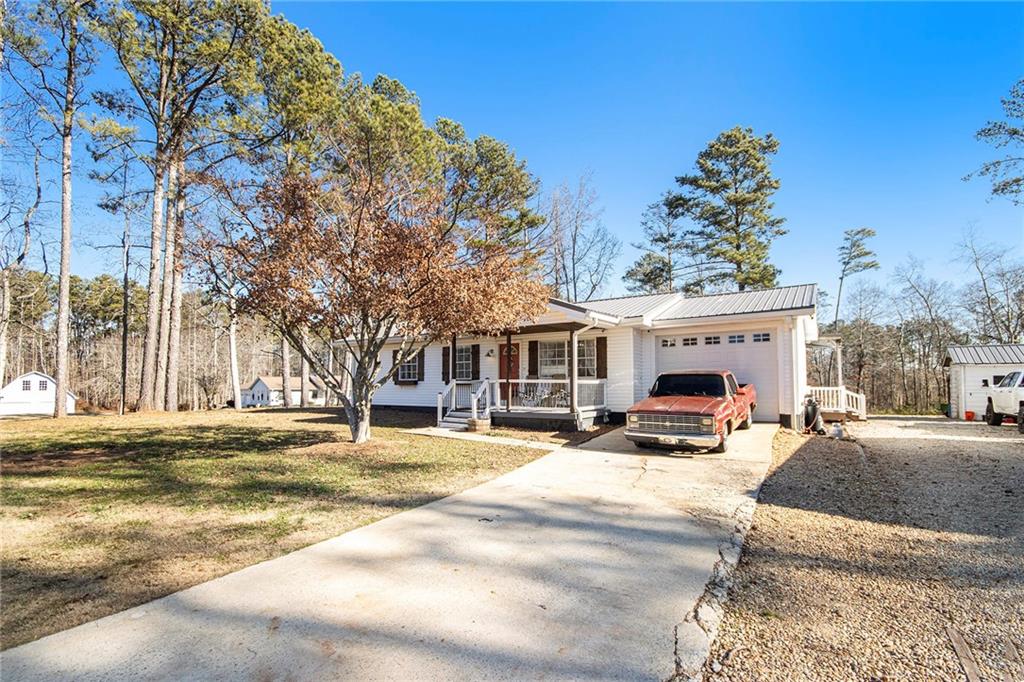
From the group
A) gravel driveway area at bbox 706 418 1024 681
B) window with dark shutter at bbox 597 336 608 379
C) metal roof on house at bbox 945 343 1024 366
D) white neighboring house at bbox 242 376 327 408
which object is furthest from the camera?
white neighboring house at bbox 242 376 327 408

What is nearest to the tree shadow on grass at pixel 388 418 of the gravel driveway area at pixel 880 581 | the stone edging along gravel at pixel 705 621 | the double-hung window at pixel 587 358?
the double-hung window at pixel 587 358

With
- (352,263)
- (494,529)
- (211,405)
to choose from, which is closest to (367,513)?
(494,529)

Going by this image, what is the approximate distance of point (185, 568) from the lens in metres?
3.99

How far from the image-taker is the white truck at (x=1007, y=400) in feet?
45.8

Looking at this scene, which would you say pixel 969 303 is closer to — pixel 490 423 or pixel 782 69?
pixel 782 69

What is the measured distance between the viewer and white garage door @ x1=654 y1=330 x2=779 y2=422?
44.1ft

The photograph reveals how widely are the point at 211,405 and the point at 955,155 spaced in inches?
1966

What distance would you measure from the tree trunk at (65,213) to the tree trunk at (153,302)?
7.27 feet

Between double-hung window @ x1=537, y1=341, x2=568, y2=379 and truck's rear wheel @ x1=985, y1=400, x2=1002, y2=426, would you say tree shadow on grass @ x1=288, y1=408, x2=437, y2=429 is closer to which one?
double-hung window @ x1=537, y1=341, x2=568, y2=379

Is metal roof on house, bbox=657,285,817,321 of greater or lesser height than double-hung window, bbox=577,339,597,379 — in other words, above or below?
above

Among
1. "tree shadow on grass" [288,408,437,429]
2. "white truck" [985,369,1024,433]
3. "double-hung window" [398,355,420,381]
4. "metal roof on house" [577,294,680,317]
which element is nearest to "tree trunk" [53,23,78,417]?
"tree shadow on grass" [288,408,437,429]

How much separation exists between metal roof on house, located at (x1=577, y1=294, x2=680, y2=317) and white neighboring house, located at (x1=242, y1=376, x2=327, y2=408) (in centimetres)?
3801

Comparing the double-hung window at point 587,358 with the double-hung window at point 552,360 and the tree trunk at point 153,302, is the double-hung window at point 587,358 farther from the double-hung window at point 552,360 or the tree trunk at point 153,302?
the tree trunk at point 153,302

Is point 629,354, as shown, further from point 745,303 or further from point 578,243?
point 578,243
